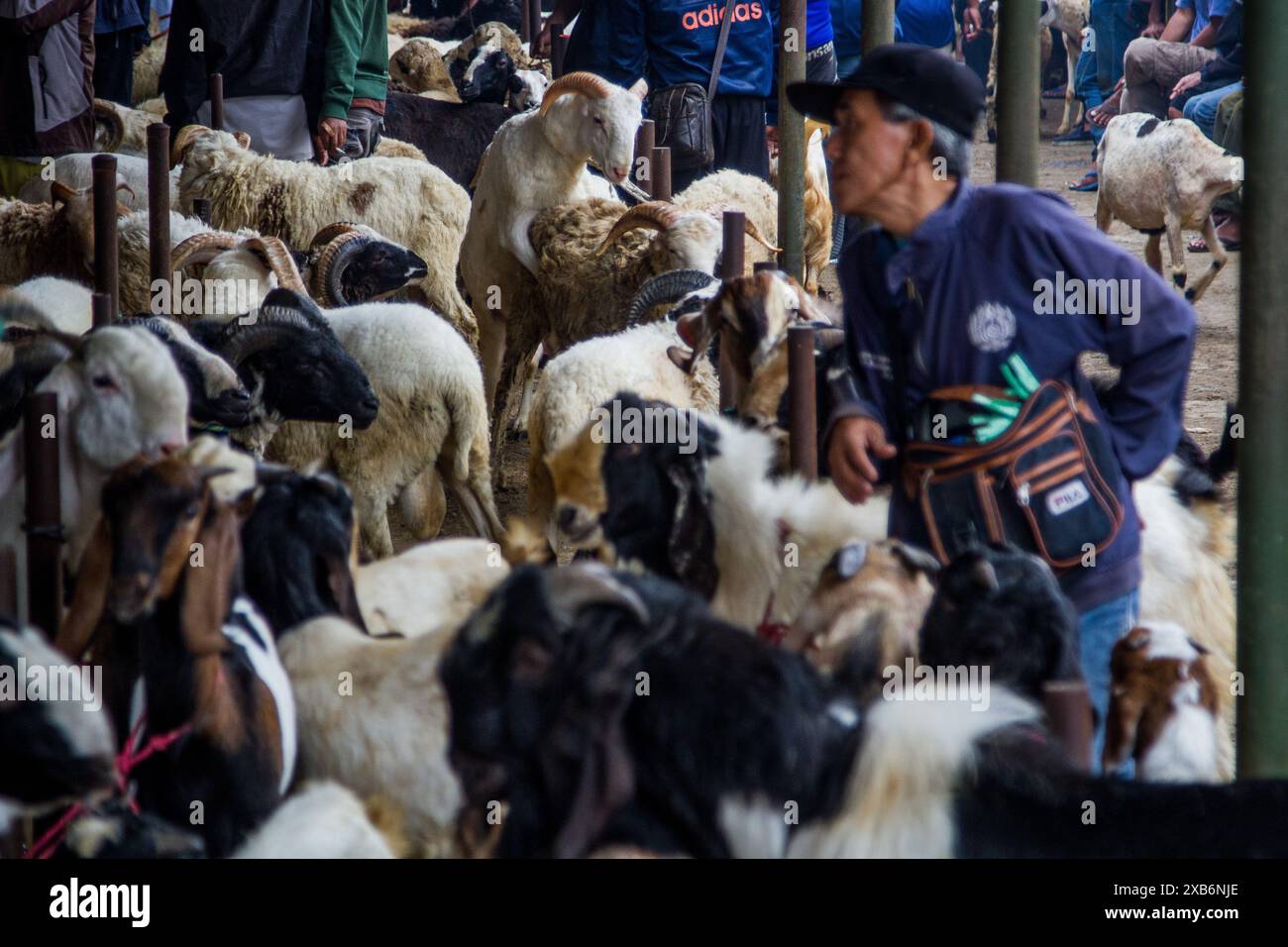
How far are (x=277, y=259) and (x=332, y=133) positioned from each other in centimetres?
228

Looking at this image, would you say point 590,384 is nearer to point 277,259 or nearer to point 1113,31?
point 277,259

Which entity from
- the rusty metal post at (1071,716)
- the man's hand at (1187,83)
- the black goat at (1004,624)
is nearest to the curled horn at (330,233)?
the black goat at (1004,624)

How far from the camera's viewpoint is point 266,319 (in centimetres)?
577

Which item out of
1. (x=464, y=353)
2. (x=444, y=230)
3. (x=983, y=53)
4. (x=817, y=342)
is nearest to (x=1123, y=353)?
(x=817, y=342)

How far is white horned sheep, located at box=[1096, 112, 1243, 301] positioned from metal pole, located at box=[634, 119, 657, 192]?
408cm

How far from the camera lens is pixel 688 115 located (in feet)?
31.7

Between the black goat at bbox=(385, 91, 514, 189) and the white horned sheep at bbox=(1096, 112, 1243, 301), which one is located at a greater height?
the black goat at bbox=(385, 91, 514, 189)

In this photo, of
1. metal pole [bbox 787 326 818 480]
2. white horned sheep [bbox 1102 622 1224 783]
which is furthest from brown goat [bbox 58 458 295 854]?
metal pole [bbox 787 326 818 480]

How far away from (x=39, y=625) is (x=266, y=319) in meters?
2.43

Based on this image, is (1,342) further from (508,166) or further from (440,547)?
(508,166)

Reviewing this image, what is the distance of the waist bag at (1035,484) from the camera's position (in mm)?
3309

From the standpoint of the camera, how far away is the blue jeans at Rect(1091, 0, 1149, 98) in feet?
57.6

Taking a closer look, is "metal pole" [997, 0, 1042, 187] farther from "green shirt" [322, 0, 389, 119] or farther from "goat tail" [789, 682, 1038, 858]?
"green shirt" [322, 0, 389, 119]

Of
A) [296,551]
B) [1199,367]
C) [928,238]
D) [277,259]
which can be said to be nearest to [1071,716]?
[928,238]
